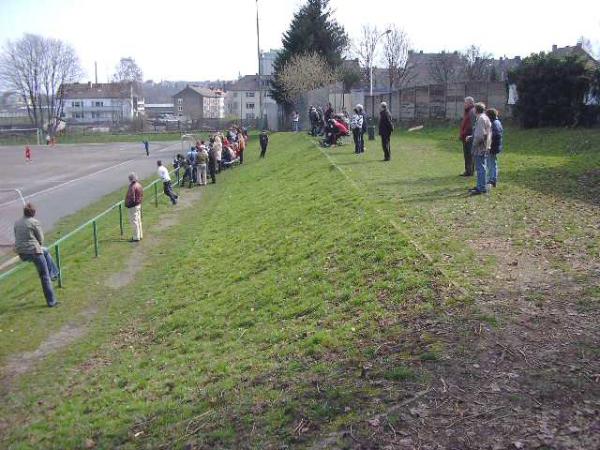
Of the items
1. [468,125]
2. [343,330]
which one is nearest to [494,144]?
[468,125]

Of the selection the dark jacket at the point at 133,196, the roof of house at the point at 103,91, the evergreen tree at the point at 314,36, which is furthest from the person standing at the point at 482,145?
the roof of house at the point at 103,91

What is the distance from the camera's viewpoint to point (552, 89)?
26.3m

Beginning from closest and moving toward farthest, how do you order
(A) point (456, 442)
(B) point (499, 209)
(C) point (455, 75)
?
(A) point (456, 442) < (B) point (499, 209) < (C) point (455, 75)

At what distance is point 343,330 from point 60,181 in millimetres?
30982

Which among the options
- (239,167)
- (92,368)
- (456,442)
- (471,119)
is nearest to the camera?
(456,442)

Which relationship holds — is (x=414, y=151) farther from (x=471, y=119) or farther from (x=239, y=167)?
(x=239, y=167)

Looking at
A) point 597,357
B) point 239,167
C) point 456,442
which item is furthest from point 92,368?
point 239,167

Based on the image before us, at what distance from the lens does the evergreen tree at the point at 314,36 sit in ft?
194

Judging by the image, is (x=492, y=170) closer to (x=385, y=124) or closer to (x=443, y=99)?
(x=385, y=124)

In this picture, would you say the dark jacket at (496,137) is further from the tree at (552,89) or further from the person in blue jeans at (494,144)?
the tree at (552,89)

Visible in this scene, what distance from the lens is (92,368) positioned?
8.83 meters

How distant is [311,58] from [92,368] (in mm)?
49492

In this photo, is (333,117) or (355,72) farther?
(355,72)

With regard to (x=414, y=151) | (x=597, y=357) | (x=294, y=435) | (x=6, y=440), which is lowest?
(x=6, y=440)
